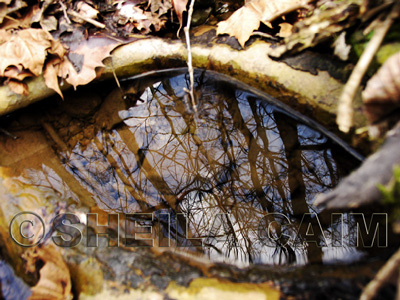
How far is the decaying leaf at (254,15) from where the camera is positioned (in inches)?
72.9

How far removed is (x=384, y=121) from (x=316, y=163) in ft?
2.53

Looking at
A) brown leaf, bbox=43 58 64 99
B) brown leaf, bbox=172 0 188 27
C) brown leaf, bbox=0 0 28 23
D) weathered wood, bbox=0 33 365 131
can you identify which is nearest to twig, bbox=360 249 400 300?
weathered wood, bbox=0 33 365 131

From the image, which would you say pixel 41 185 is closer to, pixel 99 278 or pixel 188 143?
pixel 99 278

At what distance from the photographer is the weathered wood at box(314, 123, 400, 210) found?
104cm

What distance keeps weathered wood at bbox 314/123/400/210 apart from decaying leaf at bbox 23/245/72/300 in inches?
49.0

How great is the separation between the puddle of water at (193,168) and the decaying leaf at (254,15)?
1.30 feet

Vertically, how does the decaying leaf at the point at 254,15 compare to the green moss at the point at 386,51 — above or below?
above

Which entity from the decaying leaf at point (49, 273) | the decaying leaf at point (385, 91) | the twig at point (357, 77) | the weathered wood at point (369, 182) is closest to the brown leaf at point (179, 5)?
the twig at point (357, 77)

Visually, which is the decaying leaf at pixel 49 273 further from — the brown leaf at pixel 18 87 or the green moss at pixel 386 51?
the green moss at pixel 386 51

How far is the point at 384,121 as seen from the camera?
1188 millimetres

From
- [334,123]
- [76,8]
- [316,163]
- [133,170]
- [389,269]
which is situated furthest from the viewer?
[76,8]

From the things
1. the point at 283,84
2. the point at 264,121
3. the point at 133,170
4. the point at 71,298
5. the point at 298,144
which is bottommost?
the point at 71,298

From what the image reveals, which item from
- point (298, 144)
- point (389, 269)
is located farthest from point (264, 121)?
point (389, 269)

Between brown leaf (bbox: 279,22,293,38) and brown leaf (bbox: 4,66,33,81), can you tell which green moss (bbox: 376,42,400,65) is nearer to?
brown leaf (bbox: 279,22,293,38)
